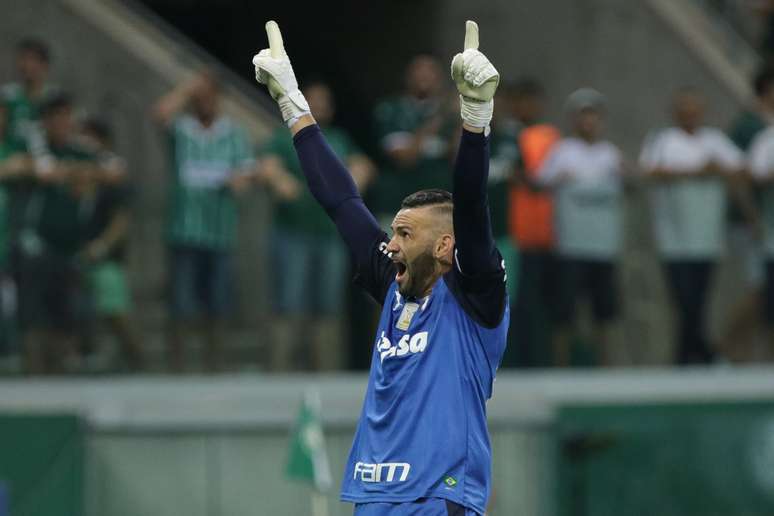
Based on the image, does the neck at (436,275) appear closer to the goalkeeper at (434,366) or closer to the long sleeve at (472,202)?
the goalkeeper at (434,366)

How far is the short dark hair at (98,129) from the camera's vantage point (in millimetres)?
12656

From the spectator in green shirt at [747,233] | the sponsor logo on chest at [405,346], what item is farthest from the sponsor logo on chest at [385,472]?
the spectator in green shirt at [747,233]

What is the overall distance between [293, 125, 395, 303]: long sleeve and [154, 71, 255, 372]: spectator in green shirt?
5867 millimetres

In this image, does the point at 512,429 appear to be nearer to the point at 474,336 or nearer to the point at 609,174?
the point at 609,174

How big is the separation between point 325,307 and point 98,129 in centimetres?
225

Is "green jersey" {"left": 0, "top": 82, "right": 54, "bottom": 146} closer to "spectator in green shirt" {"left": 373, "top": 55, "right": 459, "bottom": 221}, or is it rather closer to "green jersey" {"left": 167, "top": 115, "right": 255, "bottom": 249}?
"green jersey" {"left": 167, "top": 115, "right": 255, "bottom": 249}

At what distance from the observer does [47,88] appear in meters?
12.4

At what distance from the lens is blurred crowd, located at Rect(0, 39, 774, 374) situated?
475 inches

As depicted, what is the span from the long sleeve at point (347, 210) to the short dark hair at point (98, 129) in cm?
651

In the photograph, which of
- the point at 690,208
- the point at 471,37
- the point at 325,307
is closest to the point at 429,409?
the point at 471,37

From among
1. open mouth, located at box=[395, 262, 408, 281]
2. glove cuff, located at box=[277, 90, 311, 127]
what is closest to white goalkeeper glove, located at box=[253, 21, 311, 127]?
glove cuff, located at box=[277, 90, 311, 127]

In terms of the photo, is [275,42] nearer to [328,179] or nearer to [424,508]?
[328,179]

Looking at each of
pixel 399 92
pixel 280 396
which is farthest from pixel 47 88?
pixel 399 92

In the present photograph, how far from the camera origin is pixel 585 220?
12.6 m
